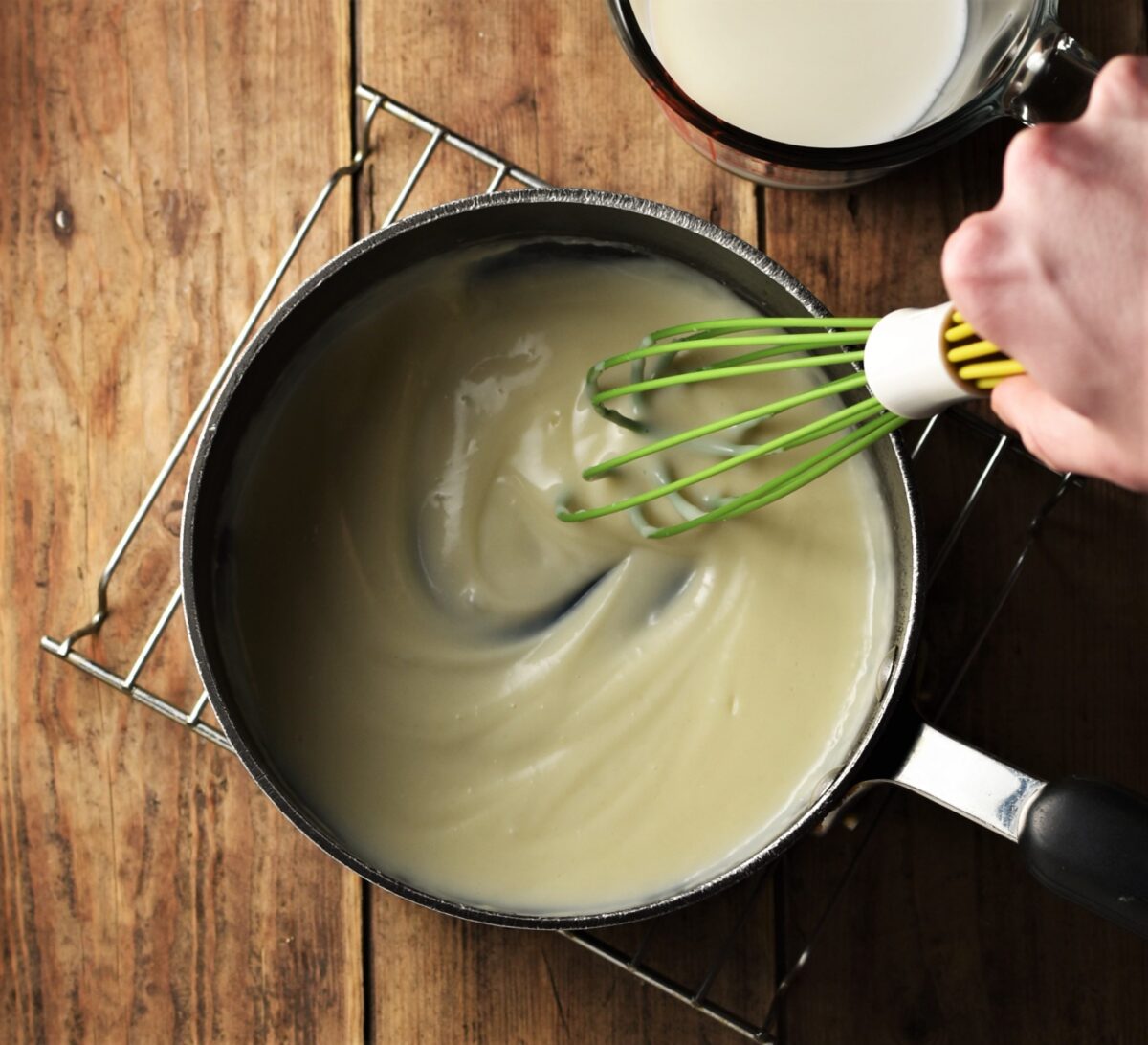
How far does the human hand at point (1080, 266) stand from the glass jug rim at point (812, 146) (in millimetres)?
317

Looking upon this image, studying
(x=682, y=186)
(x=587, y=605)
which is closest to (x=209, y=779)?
(x=587, y=605)

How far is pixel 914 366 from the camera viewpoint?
47cm

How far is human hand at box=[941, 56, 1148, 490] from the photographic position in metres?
0.36

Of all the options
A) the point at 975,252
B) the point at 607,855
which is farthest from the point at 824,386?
the point at 607,855

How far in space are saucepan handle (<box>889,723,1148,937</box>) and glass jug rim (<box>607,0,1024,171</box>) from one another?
340 millimetres

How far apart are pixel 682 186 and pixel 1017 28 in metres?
0.22

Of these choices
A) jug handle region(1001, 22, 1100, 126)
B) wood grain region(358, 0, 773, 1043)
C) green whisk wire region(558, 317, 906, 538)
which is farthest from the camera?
wood grain region(358, 0, 773, 1043)

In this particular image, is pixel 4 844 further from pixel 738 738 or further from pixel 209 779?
pixel 738 738

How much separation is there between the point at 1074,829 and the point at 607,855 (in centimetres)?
26

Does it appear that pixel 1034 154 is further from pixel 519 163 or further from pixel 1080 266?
pixel 519 163

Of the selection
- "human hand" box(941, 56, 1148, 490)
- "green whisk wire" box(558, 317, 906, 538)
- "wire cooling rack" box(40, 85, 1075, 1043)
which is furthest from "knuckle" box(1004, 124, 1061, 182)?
"wire cooling rack" box(40, 85, 1075, 1043)

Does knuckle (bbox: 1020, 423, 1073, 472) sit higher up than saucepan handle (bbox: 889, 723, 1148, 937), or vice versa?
knuckle (bbox: 1020, 423, 1073, 472)

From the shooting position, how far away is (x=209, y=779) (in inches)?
31.0

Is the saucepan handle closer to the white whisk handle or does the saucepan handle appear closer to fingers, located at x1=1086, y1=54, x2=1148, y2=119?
the white whisk handle
